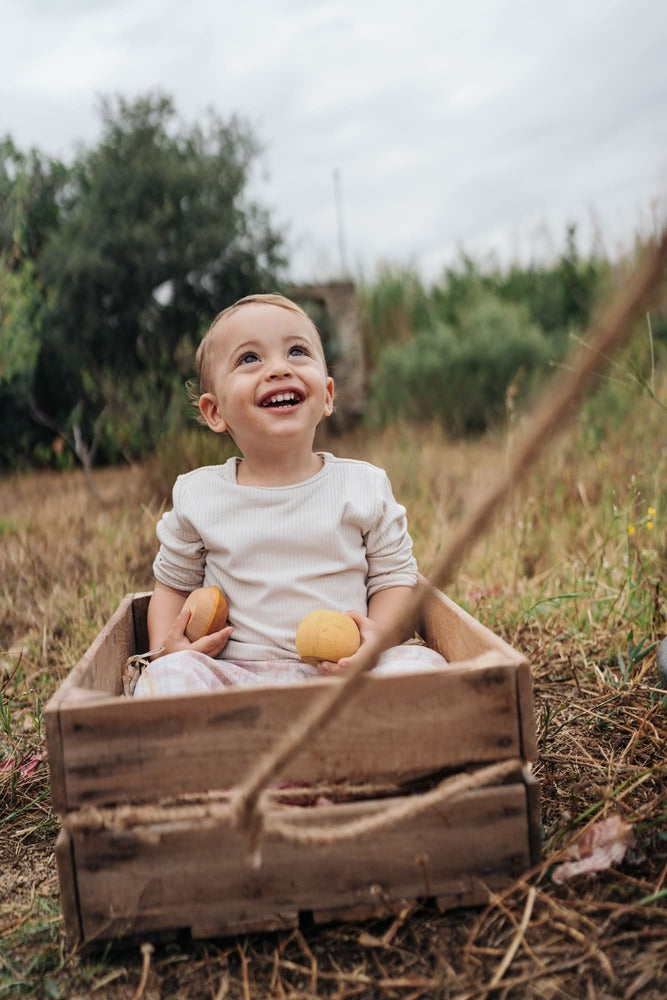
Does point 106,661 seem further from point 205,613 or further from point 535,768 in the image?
point 535,768

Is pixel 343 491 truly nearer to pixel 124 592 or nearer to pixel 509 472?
pixel 509 472

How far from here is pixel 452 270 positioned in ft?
35.5

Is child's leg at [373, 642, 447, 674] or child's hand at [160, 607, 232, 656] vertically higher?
child's hand at [160, 607, 232, 656]

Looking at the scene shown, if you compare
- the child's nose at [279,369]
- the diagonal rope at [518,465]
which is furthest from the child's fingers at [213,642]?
the diagonal rope at [518,465]

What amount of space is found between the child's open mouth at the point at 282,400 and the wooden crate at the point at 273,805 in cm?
86

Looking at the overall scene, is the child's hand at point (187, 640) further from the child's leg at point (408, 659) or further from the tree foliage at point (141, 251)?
the tree foliage at point (141, 251)

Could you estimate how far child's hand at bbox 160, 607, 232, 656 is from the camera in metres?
2.05

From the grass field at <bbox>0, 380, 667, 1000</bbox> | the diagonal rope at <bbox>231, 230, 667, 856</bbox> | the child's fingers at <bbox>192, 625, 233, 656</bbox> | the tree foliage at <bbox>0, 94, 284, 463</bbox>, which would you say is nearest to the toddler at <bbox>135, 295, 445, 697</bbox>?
the child's fingers at <bbox>192, 625, 233, 656</bbox>

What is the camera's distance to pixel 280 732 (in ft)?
4.87

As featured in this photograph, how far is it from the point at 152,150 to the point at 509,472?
319 inches

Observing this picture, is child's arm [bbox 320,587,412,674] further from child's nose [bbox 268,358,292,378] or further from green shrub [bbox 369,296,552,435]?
green shrub [bbox 369,296,552,435]

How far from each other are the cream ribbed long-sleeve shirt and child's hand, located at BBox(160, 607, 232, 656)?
6 centimetres

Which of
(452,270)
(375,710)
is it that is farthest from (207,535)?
(452,270)

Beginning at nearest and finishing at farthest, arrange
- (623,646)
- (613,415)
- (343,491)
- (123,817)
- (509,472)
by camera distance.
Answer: (509,472) → (123,817) → (343,491) → (623,646) → (613,415)
